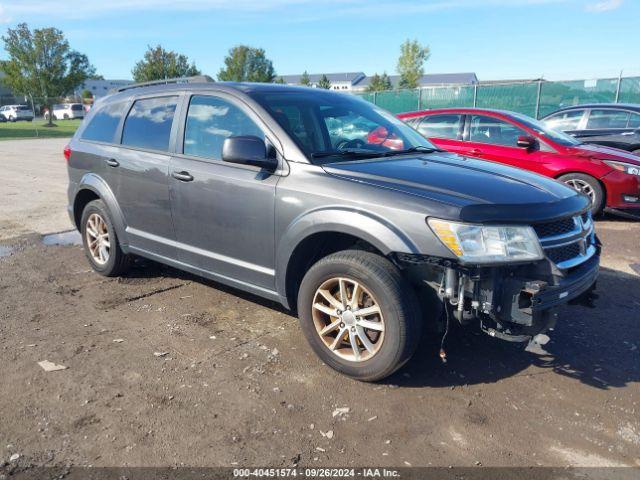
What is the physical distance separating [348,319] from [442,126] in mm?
6047

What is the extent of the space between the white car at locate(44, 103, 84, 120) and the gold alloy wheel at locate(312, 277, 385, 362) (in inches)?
2348

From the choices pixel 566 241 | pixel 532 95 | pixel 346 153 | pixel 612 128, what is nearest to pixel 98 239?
pixel 346 153

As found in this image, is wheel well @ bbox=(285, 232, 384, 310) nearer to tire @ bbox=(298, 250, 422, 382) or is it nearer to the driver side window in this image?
tire @ bbox=(298, 250, 422, 382)

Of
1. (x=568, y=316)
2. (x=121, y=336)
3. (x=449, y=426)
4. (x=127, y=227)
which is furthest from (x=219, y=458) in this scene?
(x=568, y=316)

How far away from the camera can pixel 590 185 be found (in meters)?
7.71

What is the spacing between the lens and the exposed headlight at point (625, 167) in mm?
7500

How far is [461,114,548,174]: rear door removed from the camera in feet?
26.0

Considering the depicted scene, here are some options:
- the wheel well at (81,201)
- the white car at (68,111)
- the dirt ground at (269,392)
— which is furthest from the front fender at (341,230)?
the white car at (68,111)

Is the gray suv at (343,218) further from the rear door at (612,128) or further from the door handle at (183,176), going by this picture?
the rear door at (612,128)

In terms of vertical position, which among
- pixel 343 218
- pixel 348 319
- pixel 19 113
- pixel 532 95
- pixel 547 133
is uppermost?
pixel 532 95

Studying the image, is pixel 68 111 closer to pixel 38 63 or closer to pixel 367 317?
pixel 38 63

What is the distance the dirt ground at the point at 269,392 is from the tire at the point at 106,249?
0.41 meters

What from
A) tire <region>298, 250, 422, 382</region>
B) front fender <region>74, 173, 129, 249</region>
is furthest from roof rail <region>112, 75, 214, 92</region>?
tire <region>298, 250, 422, 382</region>

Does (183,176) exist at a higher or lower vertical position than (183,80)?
lower
